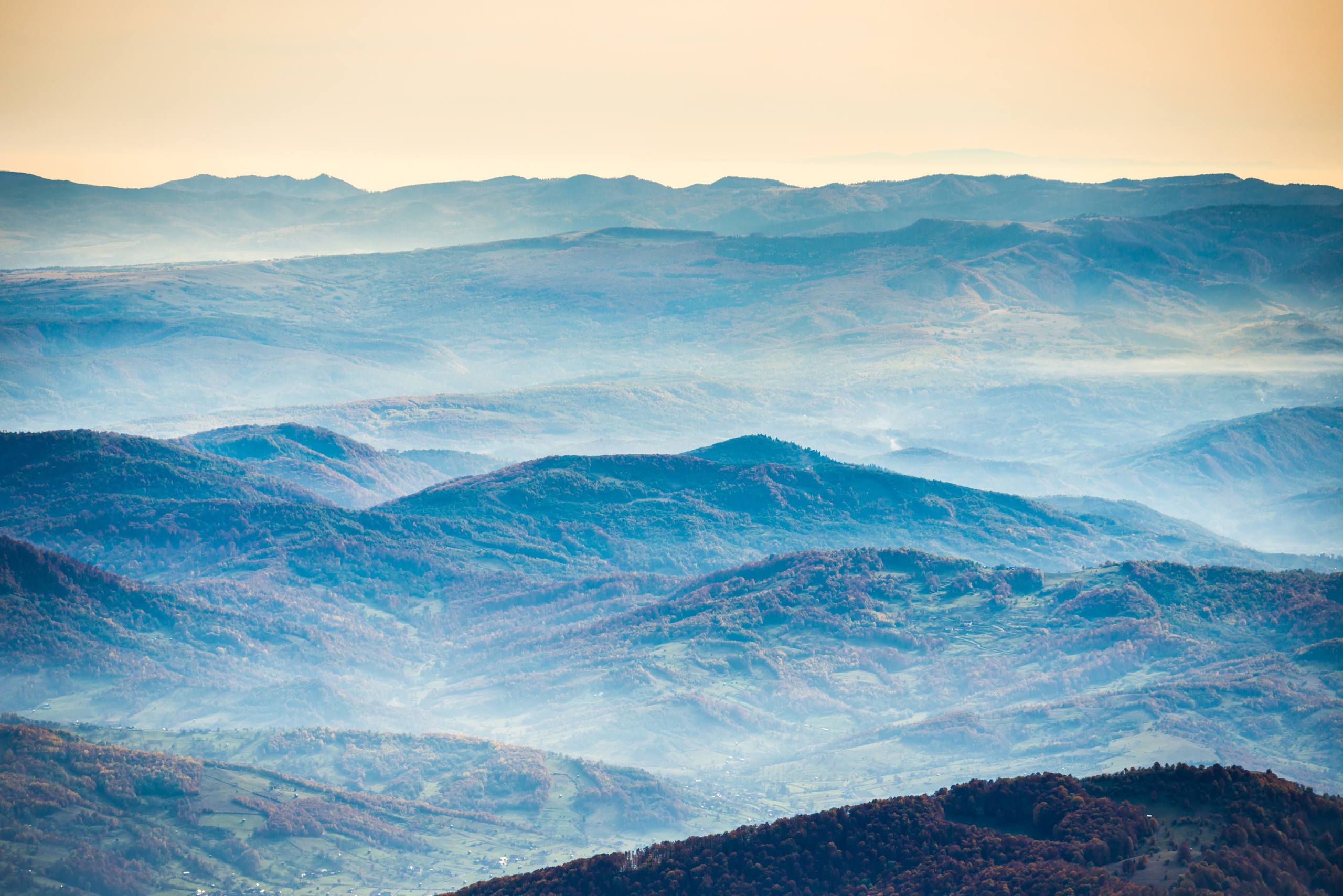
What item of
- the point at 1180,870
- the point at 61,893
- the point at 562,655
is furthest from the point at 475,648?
the point at 1180,870

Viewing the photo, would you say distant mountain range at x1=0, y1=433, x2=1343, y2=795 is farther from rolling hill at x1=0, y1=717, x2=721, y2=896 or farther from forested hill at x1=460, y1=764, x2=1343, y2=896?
forested hill at x1=460, y1=764, x2=1343, y2=896

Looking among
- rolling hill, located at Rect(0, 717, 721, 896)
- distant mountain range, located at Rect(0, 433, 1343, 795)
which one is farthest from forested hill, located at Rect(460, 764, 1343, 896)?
distant mountain range, located at Rect(0, 433, 1343, 795)

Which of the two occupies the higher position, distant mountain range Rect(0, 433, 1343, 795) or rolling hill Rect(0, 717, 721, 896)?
distant mountain range Rect(0, 433, 1343, 795)

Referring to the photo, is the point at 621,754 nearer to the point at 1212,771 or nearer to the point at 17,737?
the point at 17,737

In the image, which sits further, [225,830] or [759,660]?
[759,660]

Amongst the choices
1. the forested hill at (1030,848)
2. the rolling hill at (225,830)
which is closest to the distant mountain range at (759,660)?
the rolling hill at (225,830)

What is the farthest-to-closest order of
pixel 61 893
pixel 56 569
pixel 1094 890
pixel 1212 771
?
pixel 56 569
pixel 61 893
pixel 1212 771
pixel 1094 890

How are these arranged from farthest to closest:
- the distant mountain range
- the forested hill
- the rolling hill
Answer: the distant mountain range, the rolling hill, the forested hill

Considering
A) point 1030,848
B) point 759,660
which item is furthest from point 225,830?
point 759,660

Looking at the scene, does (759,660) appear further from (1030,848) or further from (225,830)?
(1030,848)
